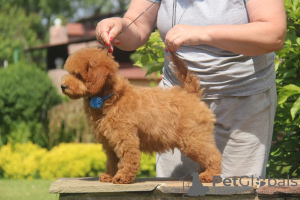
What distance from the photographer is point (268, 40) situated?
2.69m

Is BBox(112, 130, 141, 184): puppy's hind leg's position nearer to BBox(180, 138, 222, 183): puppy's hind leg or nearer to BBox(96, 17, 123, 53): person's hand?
BBox(180, 138, 222, 183): puppy's hind leg

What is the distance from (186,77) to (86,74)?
0.69 m

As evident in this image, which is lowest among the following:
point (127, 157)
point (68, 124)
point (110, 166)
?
point (68, 124)

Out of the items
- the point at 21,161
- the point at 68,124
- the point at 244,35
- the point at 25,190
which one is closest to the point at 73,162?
the point at 21,161

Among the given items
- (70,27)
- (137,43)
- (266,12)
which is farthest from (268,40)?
(70,27)

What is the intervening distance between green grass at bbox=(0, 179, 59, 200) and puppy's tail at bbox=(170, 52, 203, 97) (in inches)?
149

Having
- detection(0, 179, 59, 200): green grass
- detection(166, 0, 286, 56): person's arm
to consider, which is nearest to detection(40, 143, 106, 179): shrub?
detection(0, 179, 59, 200): green grass

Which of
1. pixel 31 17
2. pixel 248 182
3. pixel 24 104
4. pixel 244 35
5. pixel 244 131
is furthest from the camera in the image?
pixel 31 17

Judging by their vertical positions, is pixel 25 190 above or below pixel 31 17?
above

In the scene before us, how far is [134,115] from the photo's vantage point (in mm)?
2836

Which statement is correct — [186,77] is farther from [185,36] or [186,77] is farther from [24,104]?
[24,104]

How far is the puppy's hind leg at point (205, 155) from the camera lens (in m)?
2.91

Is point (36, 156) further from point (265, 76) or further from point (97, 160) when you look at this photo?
point (265, 76)

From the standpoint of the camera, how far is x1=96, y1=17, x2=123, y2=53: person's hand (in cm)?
291
